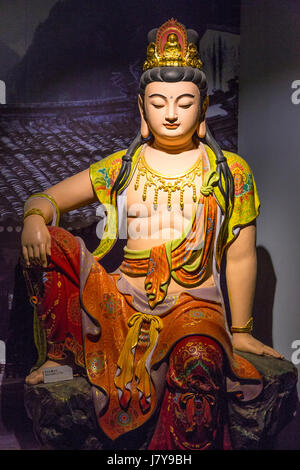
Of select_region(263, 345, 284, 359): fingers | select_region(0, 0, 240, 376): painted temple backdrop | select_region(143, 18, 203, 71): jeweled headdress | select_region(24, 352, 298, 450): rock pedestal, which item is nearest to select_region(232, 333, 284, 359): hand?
select_region(263, 345, 284, 359): fingers

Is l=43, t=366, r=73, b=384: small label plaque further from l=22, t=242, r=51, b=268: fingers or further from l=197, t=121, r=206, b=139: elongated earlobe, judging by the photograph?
l=197, t=121, r=206, b=139: elongated earlobe

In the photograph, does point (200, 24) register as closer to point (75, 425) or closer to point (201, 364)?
point (201, 364)

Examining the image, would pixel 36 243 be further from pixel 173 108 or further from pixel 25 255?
pixel 173 108

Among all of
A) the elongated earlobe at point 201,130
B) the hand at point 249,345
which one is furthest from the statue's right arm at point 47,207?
the hand at point 249,345

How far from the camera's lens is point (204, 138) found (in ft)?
11.0

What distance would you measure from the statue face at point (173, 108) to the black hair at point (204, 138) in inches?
1.1

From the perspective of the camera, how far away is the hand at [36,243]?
304 cm

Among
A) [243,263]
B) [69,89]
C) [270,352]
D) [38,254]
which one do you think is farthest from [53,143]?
[270,352]

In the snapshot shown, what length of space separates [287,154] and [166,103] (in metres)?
0.82

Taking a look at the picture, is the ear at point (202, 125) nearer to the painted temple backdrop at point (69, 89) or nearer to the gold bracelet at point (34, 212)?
the painted temple backdrop at point (69, 89)

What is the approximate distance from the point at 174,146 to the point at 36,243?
831 mm

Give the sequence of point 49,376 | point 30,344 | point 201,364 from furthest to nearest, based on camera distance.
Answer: point 30,344 < point 49,376 < point 201,364
